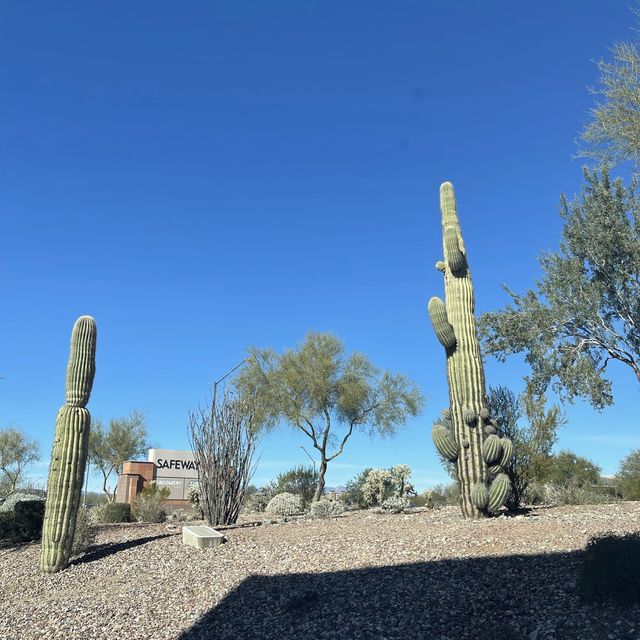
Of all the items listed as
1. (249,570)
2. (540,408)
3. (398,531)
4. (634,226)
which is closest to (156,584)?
(249,570)

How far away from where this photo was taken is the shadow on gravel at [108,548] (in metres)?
11.9

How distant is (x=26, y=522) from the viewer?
15070 millimetres

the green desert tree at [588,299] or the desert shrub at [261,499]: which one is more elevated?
the green desert tree at [588,299]

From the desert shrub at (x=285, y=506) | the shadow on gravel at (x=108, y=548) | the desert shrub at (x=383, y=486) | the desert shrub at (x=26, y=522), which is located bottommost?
the shadow on gravel at (x=108, y=548)

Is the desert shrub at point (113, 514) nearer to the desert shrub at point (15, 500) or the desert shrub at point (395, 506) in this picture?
the desert shrub at point (15, 500)

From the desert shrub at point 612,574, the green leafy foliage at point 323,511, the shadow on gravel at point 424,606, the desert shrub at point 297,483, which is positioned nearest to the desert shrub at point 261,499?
the desert shrub at point 297,483

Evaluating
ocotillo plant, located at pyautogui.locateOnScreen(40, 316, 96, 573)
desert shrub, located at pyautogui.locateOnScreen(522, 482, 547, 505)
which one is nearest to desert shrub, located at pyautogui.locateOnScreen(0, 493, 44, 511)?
ocotillo plant, located at pyautogui.locateOnScreen(40, 316, 96, 573)

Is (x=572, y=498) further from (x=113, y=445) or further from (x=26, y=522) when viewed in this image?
(x=113, y=445)

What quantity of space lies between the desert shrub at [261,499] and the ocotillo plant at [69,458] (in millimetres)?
12190

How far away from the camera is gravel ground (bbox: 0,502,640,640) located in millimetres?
6793

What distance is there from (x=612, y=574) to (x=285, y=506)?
14784 millimetres

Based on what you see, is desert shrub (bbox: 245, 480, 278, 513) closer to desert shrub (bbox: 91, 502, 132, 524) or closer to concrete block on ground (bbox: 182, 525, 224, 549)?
desert shrub (bbox: 91, 502, 132, 524)

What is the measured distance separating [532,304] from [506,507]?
6159 mm

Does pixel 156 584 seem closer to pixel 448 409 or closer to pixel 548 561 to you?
pixel 548 561
